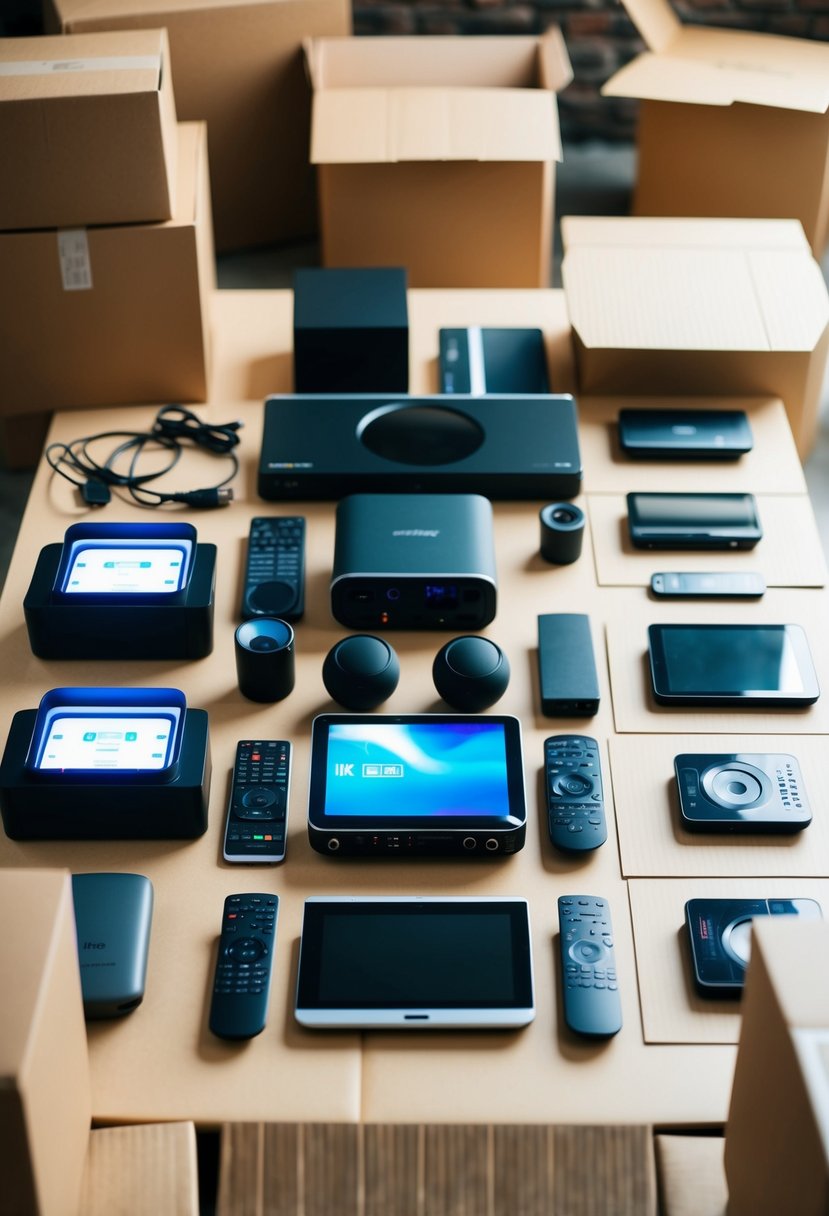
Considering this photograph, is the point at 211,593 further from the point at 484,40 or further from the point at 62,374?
the point at 484,40

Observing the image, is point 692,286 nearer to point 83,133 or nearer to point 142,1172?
point 83,133

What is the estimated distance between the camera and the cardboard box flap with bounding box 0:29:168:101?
7.15ft

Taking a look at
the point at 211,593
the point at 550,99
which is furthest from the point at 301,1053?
the point at 550,99

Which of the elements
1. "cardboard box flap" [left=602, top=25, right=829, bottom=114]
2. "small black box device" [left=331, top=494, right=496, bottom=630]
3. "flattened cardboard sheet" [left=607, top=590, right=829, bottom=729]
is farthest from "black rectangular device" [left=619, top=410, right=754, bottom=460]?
"cardboard box flap" [left=602, top=25, right=829, bottom=114]

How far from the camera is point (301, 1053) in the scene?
154cm

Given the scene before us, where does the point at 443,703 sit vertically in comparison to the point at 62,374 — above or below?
below

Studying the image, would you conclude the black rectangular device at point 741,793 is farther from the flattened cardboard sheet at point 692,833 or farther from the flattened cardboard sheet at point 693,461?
the flattened cardboard sheet at point 693,461

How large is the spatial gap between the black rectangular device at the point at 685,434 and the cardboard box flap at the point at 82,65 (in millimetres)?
983

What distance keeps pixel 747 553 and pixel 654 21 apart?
160cm

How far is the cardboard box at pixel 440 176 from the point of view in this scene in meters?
2.75

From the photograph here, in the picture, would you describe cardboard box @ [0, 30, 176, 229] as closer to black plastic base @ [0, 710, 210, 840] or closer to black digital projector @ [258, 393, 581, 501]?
black digital projector @ [258, 393, 581, 501]

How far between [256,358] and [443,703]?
0.98 metres

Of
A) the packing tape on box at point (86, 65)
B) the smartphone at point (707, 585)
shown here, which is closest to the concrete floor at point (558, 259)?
the smartphone at point (707, 585)

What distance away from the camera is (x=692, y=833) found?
5.78 feet
